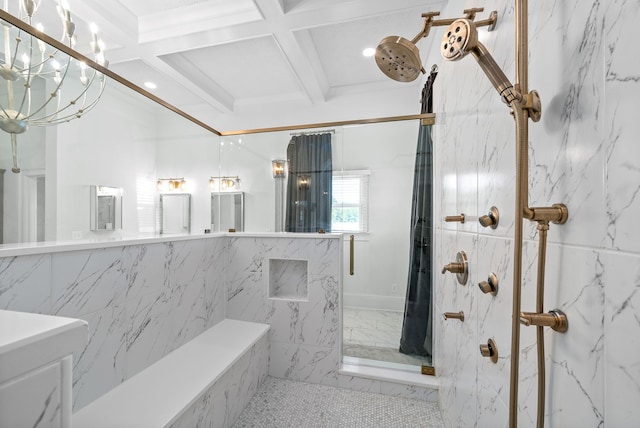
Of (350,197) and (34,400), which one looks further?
(350,197)

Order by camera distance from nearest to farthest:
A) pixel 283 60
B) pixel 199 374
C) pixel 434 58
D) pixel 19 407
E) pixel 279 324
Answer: pixel 19 407, pixel 199 374, pixel 279 324, pixel 434 58, pixel 283 60

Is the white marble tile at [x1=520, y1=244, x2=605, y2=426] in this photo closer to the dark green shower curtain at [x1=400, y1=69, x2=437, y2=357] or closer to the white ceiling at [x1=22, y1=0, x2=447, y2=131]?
the dark green shower curtain at [x1=400, y1=69, x2=437, y2=357]

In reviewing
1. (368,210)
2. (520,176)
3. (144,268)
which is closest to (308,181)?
(368,210)

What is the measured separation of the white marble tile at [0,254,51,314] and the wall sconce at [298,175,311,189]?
5.15 ft

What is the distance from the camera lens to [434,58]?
7.50 ft

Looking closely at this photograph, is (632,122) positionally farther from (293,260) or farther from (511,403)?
(293,260)

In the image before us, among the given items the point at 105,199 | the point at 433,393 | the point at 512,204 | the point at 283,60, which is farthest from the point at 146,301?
the point at 283,60

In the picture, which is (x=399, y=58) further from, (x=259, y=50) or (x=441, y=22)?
(x=259, y=50)

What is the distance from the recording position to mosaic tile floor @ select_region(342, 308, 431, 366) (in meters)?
2.06

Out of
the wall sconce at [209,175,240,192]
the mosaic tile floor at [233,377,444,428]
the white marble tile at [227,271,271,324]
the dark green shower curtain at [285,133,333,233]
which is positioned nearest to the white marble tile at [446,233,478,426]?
the mosaic tile floor at [233,377,444,428]

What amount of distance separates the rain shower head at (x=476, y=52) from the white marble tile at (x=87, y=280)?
5.27ft

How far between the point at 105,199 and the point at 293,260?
56.1 inches

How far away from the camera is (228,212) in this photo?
240 cm

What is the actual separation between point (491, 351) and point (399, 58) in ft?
3.40
